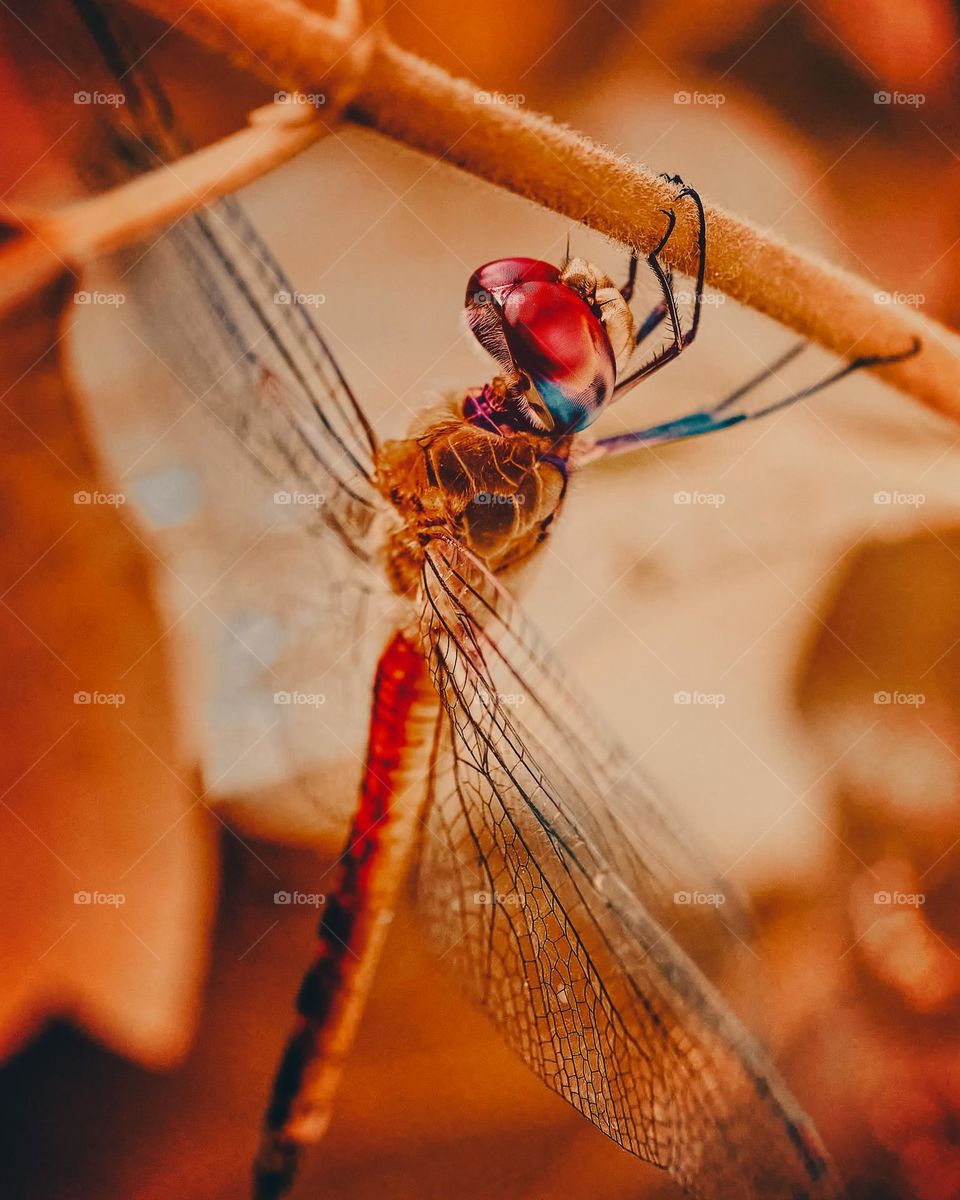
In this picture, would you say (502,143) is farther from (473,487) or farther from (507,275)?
(473,487)

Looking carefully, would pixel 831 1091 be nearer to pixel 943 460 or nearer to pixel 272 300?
pixel 943 460

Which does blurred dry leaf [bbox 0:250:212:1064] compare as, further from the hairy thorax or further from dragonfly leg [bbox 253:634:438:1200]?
the hairy thorax

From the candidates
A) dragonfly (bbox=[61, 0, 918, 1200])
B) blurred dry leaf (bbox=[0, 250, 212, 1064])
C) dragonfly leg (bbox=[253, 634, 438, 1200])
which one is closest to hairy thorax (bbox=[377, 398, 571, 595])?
dragonfly (bbox=[61, 0, 918, 1200])

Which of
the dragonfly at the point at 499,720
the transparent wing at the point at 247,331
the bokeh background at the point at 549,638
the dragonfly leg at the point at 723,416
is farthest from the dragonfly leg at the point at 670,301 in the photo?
the transparent wing at the point at 247,331

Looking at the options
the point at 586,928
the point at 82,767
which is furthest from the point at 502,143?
the point at 82,767

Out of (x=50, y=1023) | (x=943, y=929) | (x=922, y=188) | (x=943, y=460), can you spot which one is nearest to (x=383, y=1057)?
(x=50, y=1023)

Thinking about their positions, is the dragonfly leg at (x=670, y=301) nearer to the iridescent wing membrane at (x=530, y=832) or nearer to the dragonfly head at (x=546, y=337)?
the dragonfly head at (x=546, y=337)
